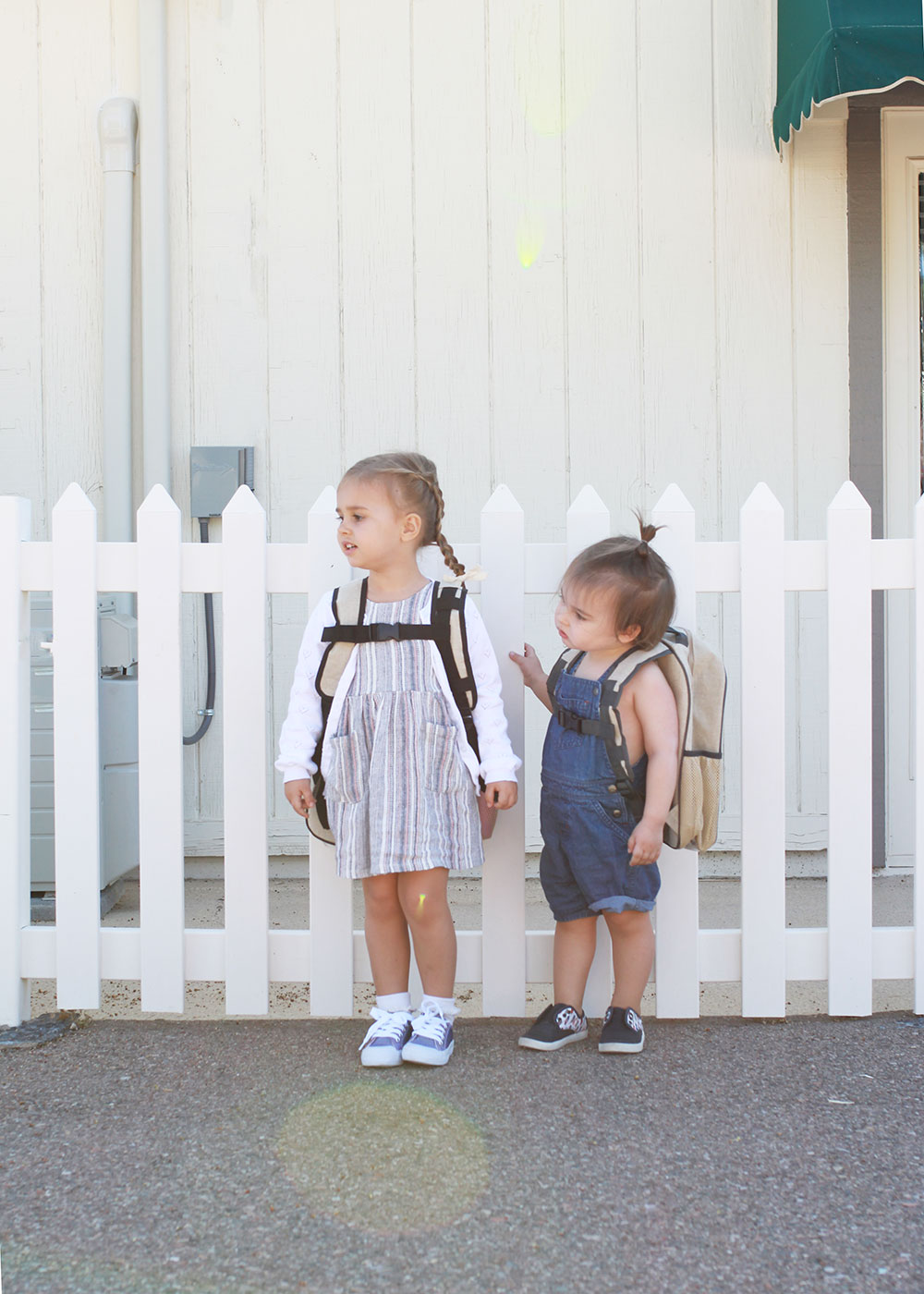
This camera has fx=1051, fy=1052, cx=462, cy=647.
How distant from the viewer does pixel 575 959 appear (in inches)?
98.2

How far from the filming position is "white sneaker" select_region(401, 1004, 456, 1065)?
7.63ft

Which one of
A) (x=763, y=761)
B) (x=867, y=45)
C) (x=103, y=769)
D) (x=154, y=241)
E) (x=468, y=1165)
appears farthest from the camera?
(x=154, y=241)

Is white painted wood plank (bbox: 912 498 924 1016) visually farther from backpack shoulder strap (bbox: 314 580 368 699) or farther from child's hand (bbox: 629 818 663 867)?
backpack shoulder strap (bbox: 314 580 368 699)

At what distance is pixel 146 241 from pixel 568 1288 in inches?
151

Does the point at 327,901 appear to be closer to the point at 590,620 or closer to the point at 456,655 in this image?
the point at 456,655

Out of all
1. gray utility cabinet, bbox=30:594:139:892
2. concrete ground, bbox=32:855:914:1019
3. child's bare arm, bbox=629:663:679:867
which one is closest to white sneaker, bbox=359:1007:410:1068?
concrete ground, bbox=32:855:914:1019

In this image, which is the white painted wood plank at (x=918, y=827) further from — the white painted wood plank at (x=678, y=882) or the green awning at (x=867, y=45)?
the green awning at (x=867, y=45)

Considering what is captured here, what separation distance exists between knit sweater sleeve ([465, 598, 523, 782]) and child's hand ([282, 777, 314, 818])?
1.32ft

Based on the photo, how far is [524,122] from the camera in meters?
4.12

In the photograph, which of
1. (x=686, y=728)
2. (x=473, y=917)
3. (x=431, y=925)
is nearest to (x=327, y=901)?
(x=431, y=925)

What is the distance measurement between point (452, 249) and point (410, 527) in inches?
84.1

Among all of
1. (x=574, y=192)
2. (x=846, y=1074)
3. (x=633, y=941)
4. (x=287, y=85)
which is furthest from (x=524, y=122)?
(x=846, y=1074)

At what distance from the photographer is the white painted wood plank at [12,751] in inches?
103

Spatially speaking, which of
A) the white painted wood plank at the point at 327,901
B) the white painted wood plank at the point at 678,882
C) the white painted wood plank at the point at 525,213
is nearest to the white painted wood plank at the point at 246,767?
the white painted wood plank at the point at 327,901
